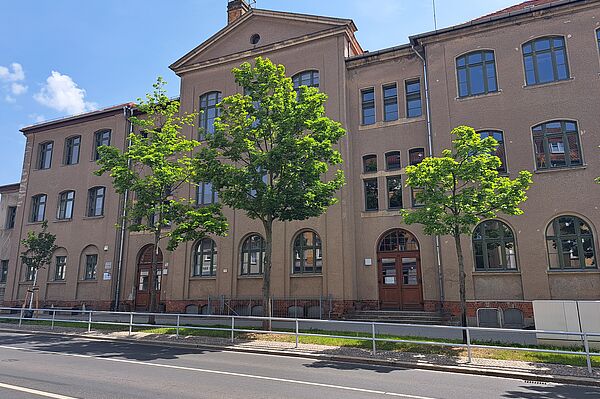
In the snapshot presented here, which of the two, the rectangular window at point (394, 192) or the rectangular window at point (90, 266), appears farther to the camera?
the rectangular window at point (90, 266)

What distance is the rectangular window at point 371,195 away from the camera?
68.3 ft

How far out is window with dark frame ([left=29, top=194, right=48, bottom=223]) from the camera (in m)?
29.8

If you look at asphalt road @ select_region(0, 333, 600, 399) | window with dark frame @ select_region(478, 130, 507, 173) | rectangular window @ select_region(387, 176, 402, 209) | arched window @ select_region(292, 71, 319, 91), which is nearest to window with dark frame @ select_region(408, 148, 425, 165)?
rectangular window @ select_region(387, 176, 402, 209)

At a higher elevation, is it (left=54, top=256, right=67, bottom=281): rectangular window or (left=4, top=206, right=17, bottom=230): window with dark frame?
(left=4, top=206, right=17, bottom=230): window with dark frame

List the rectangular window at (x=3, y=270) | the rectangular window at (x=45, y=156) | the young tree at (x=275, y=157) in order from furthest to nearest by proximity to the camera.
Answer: the rectangular window at (x=3, y=270) → the rectangular window at (x=45, y=156) → the young tree at (x=275, y=157)

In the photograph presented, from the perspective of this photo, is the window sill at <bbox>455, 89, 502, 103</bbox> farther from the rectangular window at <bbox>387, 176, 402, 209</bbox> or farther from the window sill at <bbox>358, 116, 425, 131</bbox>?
the rectangular window at <bbox>387, 176, 402, 209</bbox>

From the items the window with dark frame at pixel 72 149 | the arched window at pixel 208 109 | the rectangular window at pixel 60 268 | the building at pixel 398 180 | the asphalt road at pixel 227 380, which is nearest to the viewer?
the asphalt road at pixel 227 380

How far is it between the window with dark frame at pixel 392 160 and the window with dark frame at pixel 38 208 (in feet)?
77.9

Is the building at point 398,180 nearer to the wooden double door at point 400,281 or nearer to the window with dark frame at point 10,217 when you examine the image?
the wooden double door at point 400,281

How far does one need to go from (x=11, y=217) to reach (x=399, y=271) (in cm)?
2959

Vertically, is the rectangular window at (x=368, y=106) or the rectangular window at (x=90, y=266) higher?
the rectangular window at (x=368, y=106)

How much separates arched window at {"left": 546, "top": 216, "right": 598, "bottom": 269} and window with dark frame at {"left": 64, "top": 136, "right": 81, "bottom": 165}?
28656 mm

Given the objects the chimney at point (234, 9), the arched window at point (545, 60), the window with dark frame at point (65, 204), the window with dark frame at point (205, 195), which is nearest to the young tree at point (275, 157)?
the window with dark frame at point (205, 195)

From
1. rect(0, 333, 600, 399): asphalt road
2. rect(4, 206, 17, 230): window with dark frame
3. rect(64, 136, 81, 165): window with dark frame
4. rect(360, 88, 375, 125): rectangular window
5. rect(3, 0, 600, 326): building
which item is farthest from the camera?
rect(4, 206, 17, 230): window with dark frame
